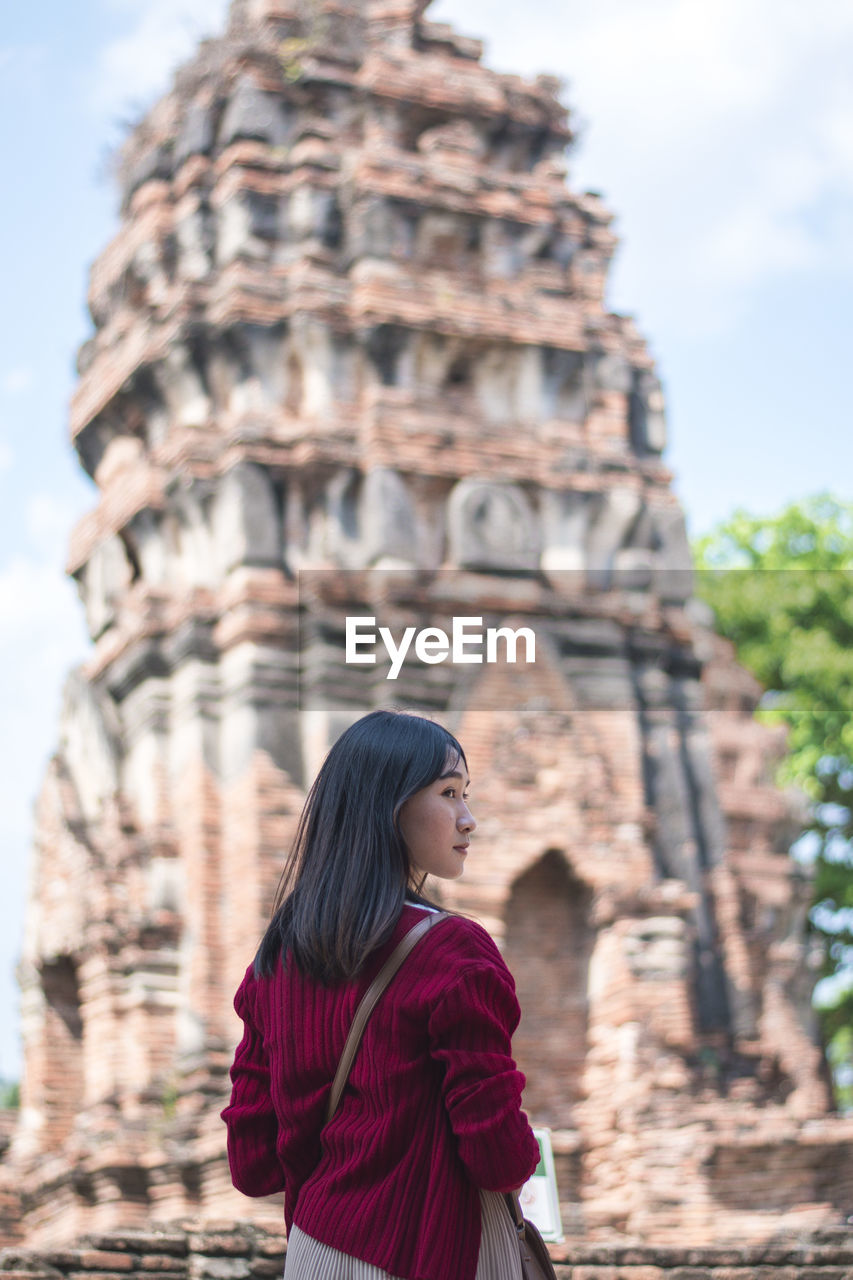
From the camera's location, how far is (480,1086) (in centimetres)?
252

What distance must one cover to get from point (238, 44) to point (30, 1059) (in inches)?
320

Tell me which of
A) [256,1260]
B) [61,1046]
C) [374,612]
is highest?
[374,612]

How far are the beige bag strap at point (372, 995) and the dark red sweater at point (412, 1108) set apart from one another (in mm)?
12

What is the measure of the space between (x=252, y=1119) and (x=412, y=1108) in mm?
402

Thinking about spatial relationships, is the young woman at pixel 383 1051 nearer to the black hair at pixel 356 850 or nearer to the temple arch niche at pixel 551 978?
the black hair at pixel 356 850

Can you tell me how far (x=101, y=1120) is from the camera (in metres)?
10.7

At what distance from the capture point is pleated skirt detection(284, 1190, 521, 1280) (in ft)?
8.36

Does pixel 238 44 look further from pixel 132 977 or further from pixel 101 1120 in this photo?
pixel 101 1120

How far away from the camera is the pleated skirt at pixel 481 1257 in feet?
8.36

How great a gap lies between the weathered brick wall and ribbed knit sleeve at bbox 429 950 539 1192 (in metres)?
2.75

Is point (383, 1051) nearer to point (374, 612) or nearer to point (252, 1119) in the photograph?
point (252, 1119)
